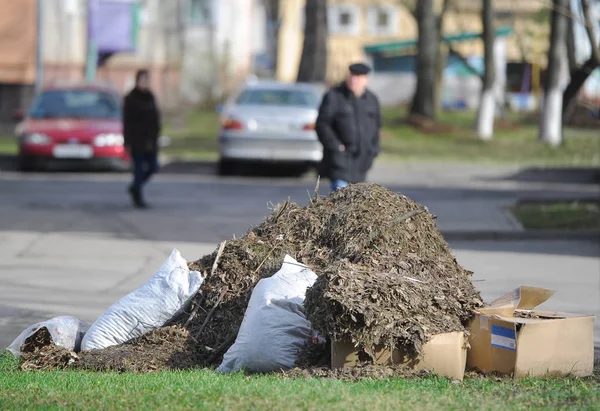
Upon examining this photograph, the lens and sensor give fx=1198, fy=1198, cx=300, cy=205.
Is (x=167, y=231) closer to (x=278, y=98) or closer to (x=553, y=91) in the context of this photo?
(x=278, y=98)

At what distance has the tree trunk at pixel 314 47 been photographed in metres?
32.3

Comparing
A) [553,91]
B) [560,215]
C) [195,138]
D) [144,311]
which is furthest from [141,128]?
[553,91]

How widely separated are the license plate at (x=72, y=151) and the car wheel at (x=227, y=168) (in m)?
2.51

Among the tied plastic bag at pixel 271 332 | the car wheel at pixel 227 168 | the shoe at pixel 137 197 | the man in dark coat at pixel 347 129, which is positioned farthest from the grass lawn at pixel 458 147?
the tied plastic bag at pixel 271 332

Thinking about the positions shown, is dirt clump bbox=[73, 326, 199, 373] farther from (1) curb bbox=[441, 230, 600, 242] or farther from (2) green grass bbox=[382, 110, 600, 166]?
(2) green grass bbox=[382, 110, 600, 166]

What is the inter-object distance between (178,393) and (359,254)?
1756 mm

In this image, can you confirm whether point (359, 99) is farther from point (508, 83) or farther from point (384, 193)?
point (508, 83)

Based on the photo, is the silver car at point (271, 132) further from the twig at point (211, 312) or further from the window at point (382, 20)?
the window at point (382, 20)

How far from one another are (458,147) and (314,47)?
484 centimetres

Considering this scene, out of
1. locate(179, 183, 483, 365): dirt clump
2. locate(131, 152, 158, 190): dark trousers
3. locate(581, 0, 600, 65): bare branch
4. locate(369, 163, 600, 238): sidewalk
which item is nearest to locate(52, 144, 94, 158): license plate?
locate(369, 163, 600, 238): sidewalk

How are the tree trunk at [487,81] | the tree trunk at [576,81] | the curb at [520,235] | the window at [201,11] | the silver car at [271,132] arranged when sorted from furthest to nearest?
the window at [201,11]
the tree trunk at [487,81]
the silver car at [271,132]
the tree trunk at [576,81]
the curb at [520,235]

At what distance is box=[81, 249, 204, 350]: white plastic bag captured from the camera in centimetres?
761

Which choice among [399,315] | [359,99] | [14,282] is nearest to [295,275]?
[399,315]

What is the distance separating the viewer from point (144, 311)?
7.68m
